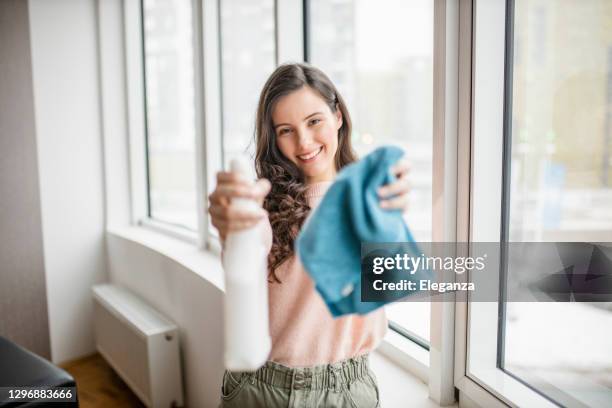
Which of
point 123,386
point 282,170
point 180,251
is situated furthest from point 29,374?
point 282,170

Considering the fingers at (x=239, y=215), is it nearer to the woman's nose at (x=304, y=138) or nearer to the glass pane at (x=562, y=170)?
the woman's nose at (x=304, y=138)

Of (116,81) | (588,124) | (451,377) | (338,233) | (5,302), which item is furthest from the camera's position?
(116,81)

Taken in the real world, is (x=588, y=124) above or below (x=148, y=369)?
above

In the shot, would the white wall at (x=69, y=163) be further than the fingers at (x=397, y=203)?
Yes

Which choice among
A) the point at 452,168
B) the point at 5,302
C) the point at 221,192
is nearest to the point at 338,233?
the point at 221,192

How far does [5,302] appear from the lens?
2.69m

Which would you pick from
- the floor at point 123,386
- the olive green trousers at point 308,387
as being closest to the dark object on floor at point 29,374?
the floor at point 123,386

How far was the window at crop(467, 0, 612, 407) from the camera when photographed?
94 cm

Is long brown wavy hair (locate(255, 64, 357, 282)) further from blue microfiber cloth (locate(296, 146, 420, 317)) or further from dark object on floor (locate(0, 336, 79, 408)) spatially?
dark object on floor (locate(0, 336, 79, 408))

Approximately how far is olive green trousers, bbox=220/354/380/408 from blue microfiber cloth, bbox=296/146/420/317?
376mm

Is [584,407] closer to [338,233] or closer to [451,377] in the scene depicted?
[451,377]

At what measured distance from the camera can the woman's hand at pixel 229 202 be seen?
0.61m

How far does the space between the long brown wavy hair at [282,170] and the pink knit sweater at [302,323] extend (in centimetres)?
3

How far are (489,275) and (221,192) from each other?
77cm
